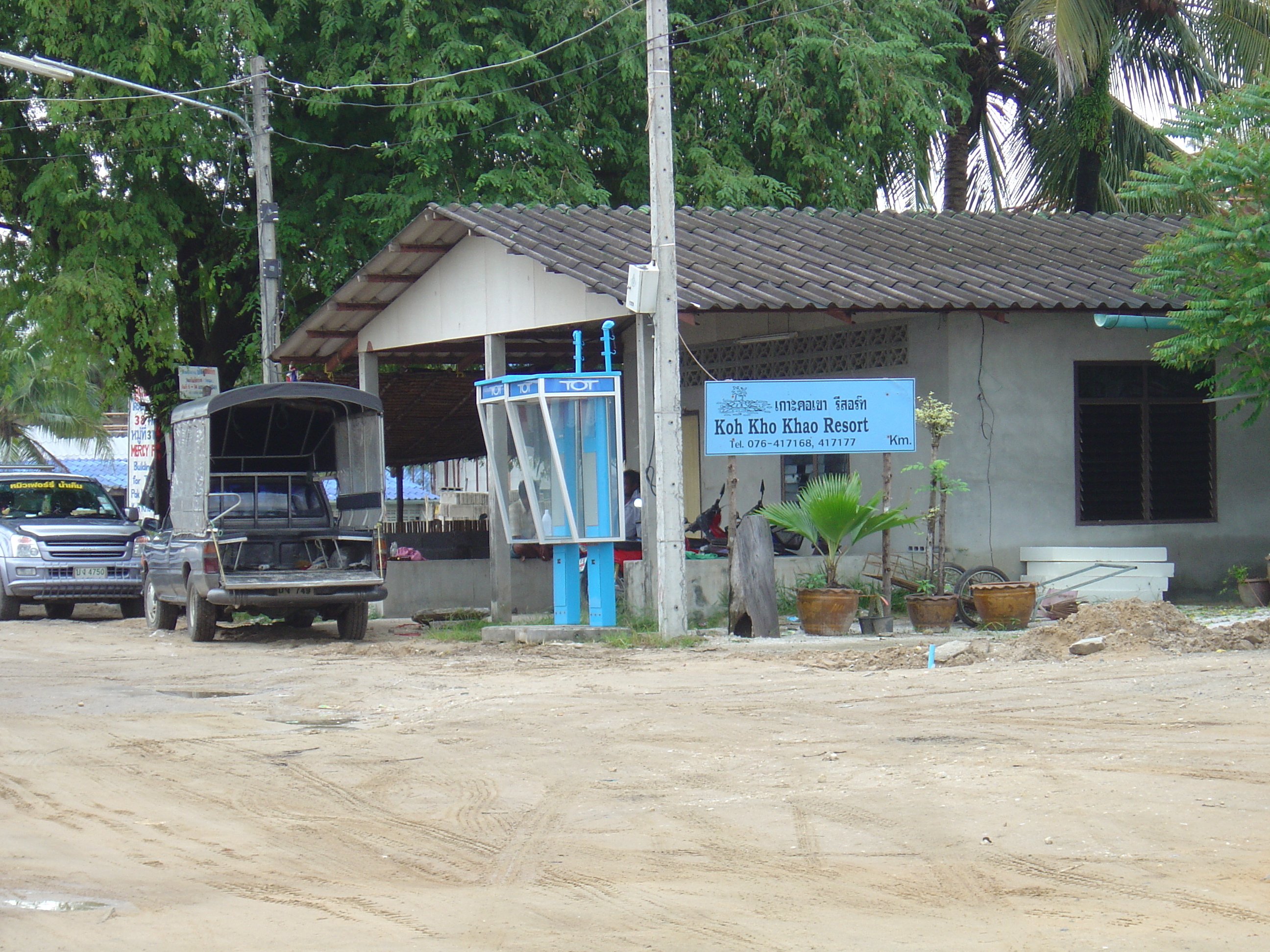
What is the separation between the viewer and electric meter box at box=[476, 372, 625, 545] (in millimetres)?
14039

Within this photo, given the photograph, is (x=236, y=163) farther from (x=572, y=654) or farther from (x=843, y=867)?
(x=843, y=867)

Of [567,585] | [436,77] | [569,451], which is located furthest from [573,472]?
[436,77]

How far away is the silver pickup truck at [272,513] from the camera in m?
14.6

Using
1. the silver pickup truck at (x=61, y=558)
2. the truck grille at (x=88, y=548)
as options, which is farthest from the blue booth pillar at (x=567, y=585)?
the truck grille at (x=88, y=548)

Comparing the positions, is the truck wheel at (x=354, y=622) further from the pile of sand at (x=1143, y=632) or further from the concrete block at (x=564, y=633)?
the pile of sand at (x=1143, y=632)

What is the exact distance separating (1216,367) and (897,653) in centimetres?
659

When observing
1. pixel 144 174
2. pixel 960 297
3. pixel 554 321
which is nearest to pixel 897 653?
pixel 960 297

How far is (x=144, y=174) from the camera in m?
21.1

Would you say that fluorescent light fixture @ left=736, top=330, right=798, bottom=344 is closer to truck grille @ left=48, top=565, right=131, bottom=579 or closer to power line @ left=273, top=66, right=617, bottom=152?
power line @ left=273, top=66, right=617, bottom=152

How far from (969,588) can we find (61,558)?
1121 cm

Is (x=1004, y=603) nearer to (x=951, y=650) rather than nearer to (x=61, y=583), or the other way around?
(x=951, y=650)

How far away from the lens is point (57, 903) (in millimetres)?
5270

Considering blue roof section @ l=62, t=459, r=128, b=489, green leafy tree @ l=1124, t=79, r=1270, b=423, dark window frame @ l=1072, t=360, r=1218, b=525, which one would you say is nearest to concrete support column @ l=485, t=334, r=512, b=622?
dark window frame @ l=1072, t=360, r=1218, b=525

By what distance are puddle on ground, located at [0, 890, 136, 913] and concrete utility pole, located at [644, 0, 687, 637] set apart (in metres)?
8.53
